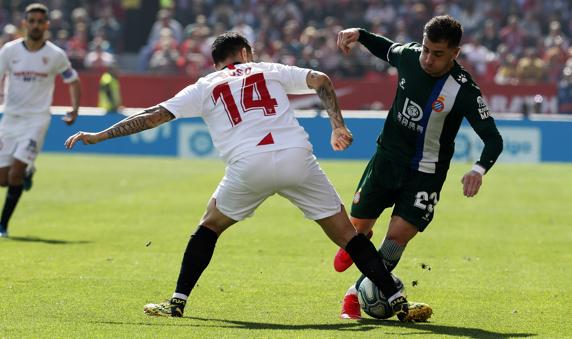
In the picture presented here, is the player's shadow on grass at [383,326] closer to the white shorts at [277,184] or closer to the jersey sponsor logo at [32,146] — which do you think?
the white shorts at [277,184]

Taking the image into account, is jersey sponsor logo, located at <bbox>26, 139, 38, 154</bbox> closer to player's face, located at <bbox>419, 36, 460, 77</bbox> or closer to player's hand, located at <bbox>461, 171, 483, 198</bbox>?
player's face, located at <bbox>419, 36, 460, 77</bbox>

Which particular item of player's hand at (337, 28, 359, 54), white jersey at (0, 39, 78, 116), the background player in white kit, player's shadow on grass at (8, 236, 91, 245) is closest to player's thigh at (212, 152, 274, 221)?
player's hand at (337, 28, 359, 54)

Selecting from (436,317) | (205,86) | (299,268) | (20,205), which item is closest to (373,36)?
(205,86)

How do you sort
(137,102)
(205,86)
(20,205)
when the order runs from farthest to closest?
(137,102) < (20,205) < (205,86)

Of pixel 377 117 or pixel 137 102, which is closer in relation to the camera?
pixel 377 117

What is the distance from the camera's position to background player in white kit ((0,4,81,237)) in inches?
527

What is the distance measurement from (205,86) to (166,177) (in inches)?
518

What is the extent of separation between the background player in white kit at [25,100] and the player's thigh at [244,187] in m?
5.92

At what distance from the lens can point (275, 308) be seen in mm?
8570

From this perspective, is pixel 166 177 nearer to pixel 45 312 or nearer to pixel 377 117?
pixel 377 117

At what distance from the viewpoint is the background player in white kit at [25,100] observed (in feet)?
43.9

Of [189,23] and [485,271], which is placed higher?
[189,23]

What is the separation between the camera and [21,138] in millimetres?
13367

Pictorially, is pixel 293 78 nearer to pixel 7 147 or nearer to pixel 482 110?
pixel 482 110
